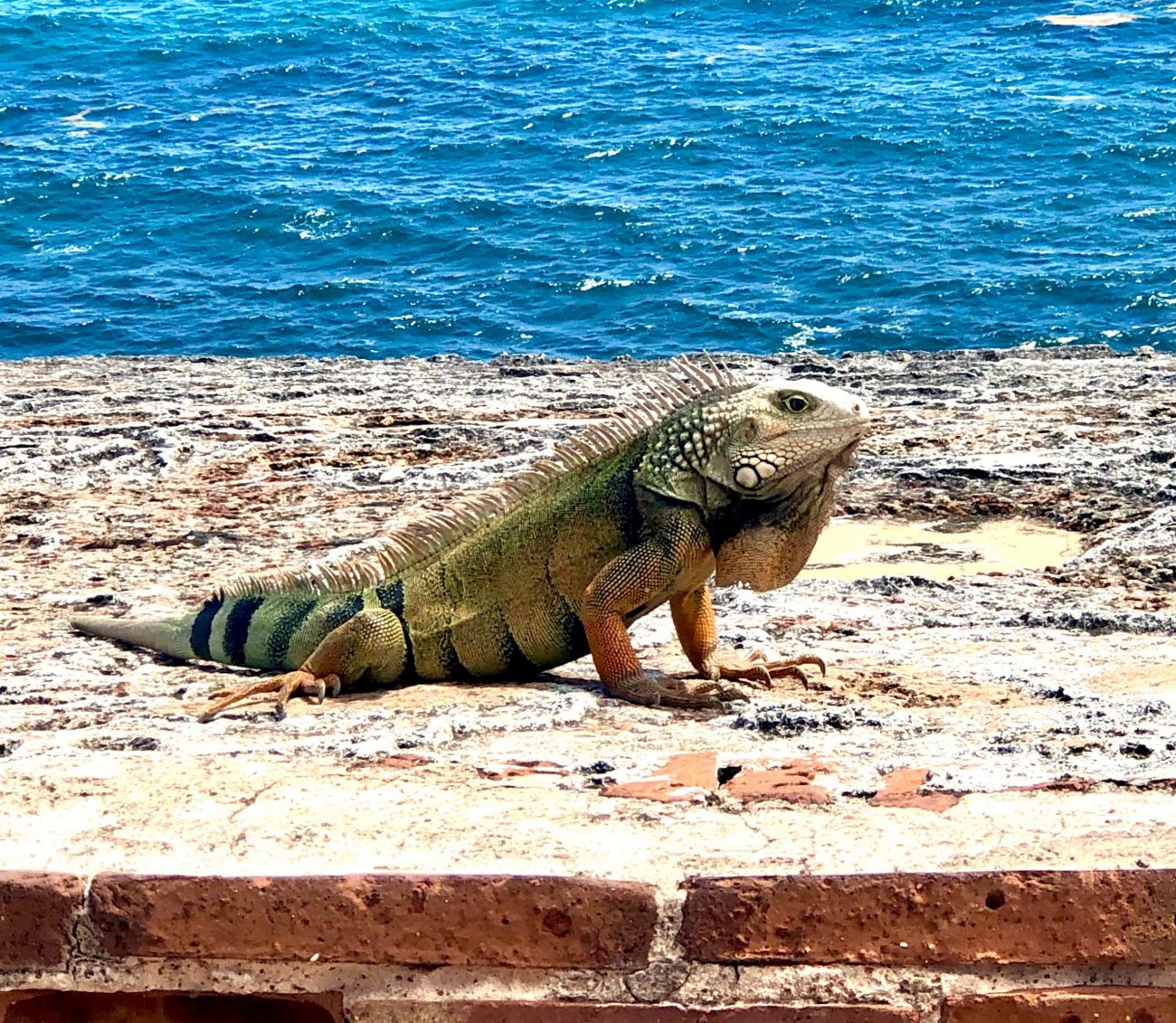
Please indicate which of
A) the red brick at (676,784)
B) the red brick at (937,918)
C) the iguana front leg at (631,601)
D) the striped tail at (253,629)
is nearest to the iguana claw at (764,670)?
the iguana front leg at (631,601)

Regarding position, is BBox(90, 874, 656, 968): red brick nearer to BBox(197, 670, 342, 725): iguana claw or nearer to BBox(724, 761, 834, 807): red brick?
BBox(724, 761, 834, 807): red brick

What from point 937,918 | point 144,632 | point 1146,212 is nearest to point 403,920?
point 937,918

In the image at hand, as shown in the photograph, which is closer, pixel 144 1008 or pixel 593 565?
pixel 144 1008

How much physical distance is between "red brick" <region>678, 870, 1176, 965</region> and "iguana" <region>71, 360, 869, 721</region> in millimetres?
→ 2060

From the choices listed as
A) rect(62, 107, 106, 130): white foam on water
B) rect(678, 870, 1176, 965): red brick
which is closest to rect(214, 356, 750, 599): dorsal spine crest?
rect(678, 870, 1176, 965): red brick

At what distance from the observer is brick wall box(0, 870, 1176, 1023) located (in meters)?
3.13

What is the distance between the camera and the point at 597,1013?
3186 mm

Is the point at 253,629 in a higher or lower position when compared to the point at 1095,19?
higher

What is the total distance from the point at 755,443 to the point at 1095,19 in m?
38.8

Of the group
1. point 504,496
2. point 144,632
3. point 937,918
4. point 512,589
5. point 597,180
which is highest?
point 937,918

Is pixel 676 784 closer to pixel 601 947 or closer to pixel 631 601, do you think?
pixel 601 947

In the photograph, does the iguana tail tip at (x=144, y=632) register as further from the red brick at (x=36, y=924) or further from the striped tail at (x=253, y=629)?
the red brick at (x=36, y=924)

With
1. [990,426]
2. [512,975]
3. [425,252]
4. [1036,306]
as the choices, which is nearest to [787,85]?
[425,252]

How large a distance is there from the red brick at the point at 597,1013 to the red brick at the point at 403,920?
8 centimetres
